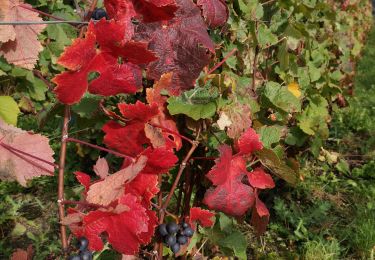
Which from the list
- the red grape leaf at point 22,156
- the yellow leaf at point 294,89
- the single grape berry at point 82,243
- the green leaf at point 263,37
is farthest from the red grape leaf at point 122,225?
the yellow leaf at point 294,89

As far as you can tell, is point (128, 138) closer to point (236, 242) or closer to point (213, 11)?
point (213, 11)

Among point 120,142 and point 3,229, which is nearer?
point 120,142

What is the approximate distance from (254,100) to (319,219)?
1.58 m

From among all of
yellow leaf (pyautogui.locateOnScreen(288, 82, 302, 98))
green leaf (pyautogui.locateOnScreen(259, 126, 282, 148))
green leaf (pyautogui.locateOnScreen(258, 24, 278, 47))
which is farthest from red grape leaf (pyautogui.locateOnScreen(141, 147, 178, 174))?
yellow leaf (pyautogui.locateOnScreen(288, 82, 302, 98))

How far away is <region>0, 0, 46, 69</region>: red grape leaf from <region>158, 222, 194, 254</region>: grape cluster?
58 centimetres

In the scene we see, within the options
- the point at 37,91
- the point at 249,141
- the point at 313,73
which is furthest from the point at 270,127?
the point at 37,91

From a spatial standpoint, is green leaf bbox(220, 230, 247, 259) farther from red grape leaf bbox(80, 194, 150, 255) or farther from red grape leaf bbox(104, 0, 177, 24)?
red grape leaf bbox(104, 0, 177, 24)

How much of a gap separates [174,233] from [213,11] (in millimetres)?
630

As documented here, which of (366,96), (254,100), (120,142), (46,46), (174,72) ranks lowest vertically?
(366,96)

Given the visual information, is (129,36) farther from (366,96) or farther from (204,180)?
(366,96)

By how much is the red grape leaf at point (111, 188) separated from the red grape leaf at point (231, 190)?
39cm

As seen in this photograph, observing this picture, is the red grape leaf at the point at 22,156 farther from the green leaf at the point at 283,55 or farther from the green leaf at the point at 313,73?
the green leaf at the point at 313,73

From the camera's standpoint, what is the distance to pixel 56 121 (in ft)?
13.8

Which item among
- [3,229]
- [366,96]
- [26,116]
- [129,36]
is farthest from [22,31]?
[366,96]
